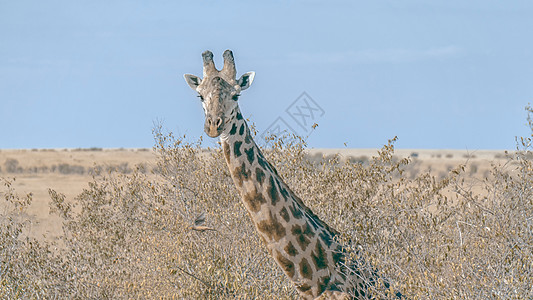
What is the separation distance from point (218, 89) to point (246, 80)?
28.1 inches

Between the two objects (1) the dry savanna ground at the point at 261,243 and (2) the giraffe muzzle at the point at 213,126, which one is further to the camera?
(1) the dry savanna ground at the point at 261,243

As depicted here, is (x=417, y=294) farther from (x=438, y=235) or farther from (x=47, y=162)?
(x=47, y=162)

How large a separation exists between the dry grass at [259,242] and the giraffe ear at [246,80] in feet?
7.02

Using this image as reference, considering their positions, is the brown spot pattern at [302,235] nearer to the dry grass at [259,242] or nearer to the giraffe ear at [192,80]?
the dry grass at [259,242]

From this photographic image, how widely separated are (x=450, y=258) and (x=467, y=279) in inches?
39.9

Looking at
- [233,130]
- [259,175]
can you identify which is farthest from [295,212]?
[233,130]

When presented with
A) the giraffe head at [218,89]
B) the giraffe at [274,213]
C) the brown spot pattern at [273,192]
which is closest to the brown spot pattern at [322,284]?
the giraffe at [274,213]

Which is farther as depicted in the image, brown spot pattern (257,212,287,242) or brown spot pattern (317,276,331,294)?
brown spot pattern (317,276,331,294)

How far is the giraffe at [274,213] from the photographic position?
26.3 ft

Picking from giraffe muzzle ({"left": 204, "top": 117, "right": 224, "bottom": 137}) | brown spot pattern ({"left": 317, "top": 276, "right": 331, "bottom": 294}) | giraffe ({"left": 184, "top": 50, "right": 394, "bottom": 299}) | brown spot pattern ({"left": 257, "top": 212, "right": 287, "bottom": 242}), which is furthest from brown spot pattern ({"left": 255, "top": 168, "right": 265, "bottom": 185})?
brown spot pattern ({"left": 317, "top": 276, "right": 331, "bottom": 294})

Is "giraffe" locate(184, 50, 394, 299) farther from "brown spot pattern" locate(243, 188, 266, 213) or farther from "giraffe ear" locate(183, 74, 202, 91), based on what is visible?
"giraffe ear" locate(183, 74, 202, 91)

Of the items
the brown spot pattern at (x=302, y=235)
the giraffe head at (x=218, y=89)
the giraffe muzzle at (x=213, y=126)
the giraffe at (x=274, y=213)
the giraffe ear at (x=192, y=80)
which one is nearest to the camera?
the giraffe muzzle at (x=213, y=126)

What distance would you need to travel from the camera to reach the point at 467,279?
7.72 m

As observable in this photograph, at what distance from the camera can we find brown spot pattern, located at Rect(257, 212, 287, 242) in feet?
26.4
